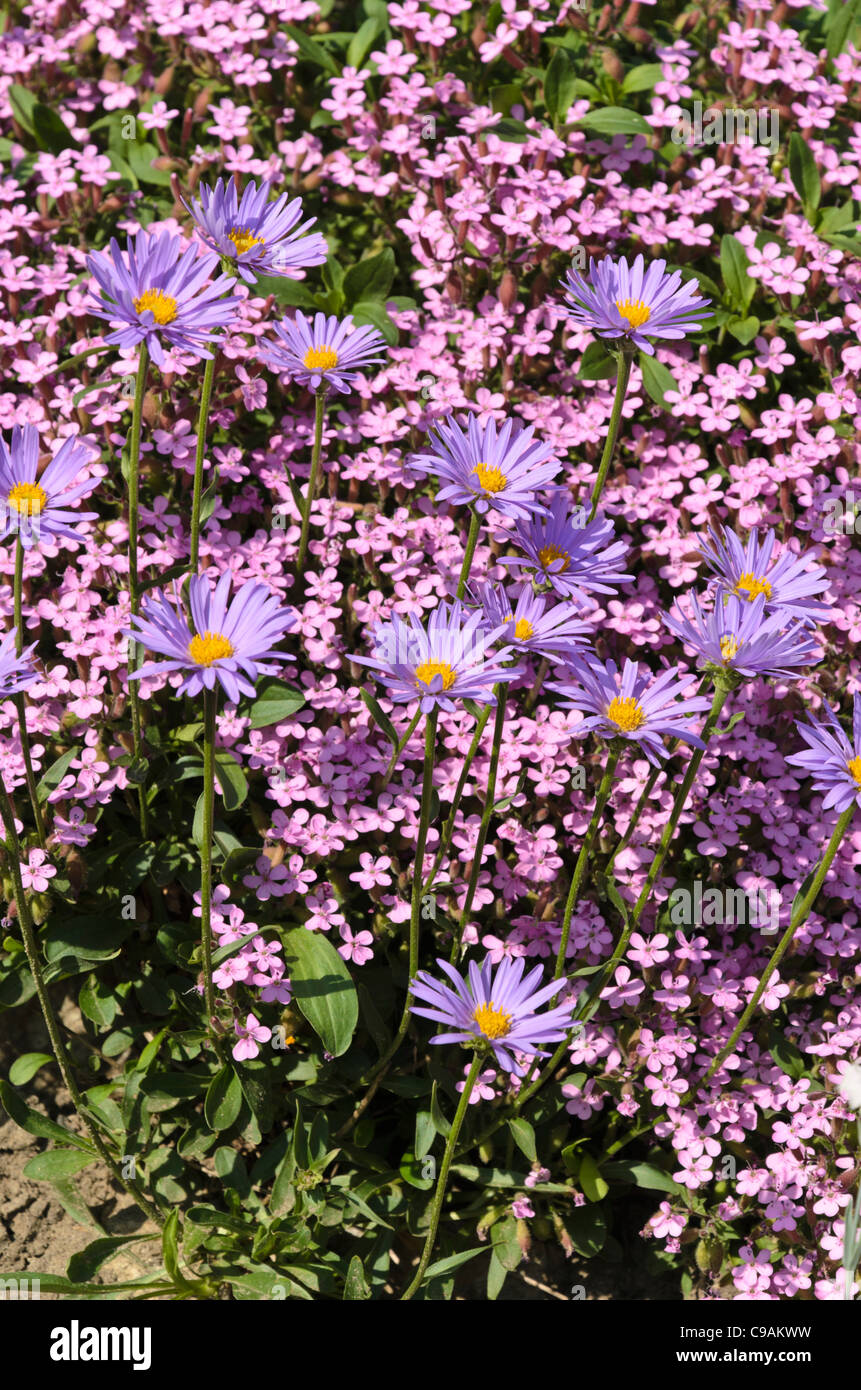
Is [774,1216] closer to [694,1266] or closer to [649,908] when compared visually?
[694,1266]

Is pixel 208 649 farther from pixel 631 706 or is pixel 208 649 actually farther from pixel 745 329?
pixel 745 329

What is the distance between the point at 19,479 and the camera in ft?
8.54

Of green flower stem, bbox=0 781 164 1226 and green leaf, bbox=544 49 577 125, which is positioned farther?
green leaf, bbox=544 49 577 125

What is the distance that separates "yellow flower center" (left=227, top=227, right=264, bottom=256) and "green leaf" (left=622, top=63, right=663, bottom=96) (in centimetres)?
175

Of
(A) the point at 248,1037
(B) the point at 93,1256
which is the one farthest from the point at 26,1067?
(A) the point at 248,1037

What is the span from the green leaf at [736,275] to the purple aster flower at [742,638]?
1.54 metres

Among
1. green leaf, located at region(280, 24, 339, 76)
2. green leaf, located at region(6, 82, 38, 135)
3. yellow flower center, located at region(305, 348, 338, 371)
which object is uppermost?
green leaf, located at region(280, 24, 339, 76)

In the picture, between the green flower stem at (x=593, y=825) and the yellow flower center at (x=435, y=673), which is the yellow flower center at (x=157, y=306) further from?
the green flower stem at (x=593, y=825)

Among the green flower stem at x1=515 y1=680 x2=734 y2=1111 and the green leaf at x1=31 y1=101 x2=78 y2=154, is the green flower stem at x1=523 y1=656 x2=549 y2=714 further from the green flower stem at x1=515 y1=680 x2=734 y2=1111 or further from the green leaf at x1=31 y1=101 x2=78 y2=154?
the green leaf at x1=31 y1=101 x2=78 y2=154

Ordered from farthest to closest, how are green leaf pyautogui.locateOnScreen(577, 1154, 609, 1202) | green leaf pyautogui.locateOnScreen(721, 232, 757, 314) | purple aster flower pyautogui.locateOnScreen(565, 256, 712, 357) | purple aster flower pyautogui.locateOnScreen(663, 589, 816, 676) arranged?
green leaf pyautogui.locateOnScreen(721, 232, 757, 314)
green leaf pyautogui.locateOnScreen(577, 1154, 609, 1202)
purple aster flower pyautogui.locateOnScreen(565, 256, 712, 357)
purple aster flower pyautogui.locateOnScreen(663, 589, 816, 676)

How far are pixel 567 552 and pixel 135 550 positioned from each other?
0.88 meters

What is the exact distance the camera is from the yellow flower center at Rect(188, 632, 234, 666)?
2.21 metres

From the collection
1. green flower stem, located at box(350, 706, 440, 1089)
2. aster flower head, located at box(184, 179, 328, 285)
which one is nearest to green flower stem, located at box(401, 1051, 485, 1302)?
green flower stem, located at box(350, 706, 440, 1089)

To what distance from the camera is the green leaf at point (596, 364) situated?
11.7ft
